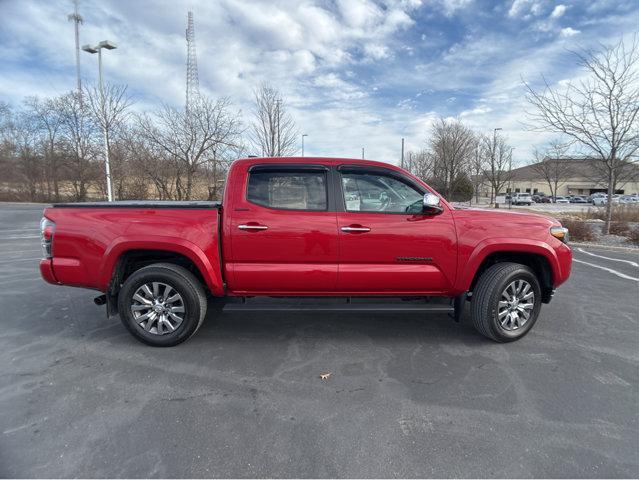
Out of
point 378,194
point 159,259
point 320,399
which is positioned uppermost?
point 378,194

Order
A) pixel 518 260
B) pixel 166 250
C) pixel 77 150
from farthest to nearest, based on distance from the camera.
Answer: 1. pixel 77 150
2. pixel 518 260
3. pixel 166 250

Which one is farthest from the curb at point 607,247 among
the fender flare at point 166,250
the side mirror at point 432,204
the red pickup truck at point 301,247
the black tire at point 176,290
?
the black tire at point 176,290

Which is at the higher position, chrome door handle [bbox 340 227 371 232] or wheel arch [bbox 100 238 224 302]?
chrome door handle [bbox 340 227 371 232]

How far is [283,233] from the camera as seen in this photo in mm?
3375

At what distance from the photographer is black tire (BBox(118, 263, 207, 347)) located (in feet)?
11.3

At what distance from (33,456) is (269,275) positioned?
211 cm

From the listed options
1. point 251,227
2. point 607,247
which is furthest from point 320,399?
point 607,247

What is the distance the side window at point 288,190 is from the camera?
138 inches

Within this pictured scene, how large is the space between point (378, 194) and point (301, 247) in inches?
40.0

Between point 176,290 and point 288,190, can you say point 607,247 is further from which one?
point 176,290

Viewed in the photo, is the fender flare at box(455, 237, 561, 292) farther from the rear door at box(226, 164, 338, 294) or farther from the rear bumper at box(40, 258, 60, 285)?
the rear bumper at box(40, 258, 60, 285)

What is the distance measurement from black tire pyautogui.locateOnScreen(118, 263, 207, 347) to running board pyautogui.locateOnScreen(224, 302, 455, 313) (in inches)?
13.3

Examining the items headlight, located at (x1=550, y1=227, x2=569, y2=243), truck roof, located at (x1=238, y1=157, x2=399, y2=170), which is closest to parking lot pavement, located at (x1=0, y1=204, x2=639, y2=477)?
headlight, located at (x1=550, y1=227, x2=569, y2=243)

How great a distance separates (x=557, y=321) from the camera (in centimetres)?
433
